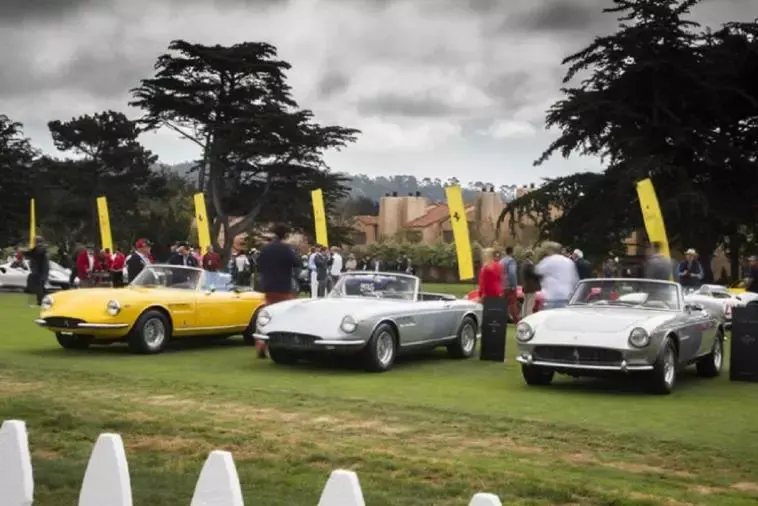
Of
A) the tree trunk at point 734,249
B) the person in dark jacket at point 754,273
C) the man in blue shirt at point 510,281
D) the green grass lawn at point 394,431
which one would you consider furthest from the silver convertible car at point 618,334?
the tree trunk at point 734,249

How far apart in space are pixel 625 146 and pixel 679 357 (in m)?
31.6

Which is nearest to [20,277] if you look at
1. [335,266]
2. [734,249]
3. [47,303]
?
[335,266]

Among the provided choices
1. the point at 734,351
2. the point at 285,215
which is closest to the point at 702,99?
Result: the point at 285,215

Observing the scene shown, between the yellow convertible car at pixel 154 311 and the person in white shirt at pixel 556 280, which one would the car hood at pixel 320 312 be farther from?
the person in white shirt at pixel 556 280

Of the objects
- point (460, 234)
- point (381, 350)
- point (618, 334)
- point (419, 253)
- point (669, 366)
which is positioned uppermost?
point (419, 253)

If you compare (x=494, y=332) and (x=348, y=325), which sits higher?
(x=348, y=325)

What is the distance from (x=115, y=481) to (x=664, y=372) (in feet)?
30.2

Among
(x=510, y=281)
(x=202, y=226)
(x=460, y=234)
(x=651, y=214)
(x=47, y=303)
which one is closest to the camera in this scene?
(x=47, y=303)

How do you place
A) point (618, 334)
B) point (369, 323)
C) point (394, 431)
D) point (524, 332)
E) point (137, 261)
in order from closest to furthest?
point (394, 431) → point (618, 334) → point (524, 332) → point (369, 323) → point (137, 261)

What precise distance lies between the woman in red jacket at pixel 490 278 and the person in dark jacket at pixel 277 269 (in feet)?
10.7

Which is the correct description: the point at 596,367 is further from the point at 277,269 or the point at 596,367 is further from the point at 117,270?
the point at 117,270

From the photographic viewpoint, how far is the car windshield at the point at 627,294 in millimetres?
12719

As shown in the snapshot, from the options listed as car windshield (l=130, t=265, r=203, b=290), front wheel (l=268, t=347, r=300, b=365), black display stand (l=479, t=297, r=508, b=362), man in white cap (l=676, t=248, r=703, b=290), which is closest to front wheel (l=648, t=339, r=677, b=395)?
black display stand (l=479, t=297, r=508, b=362)

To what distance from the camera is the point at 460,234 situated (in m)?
25.1
